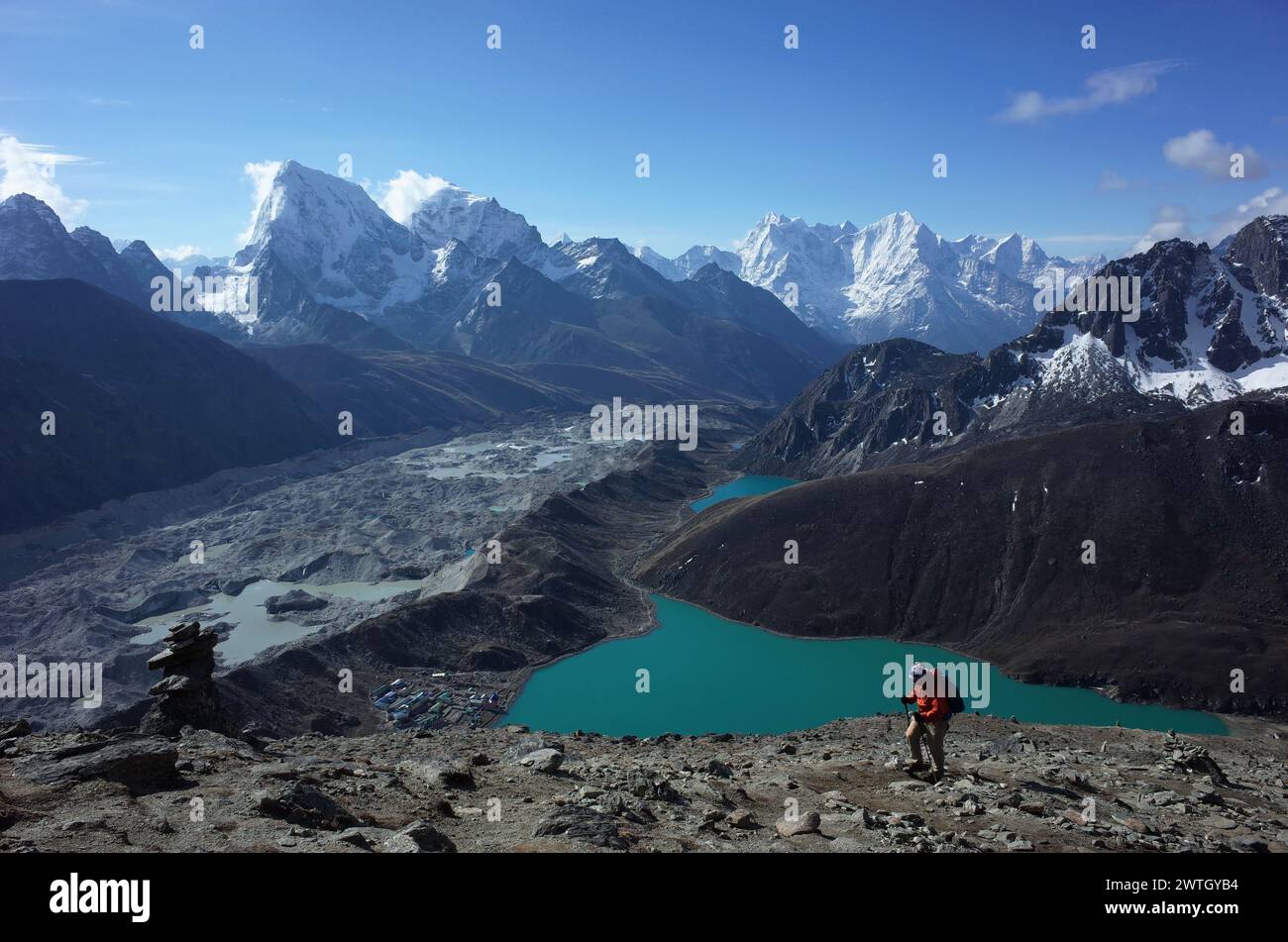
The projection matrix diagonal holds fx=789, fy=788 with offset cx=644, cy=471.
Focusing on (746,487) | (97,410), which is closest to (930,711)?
(746,487)

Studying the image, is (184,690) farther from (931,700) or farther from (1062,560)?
(1062,560)

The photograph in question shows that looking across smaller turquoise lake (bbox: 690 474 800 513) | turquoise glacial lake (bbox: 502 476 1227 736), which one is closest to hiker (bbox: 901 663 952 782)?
turquoise glacial lake (bbox: 502 476 1227 736)

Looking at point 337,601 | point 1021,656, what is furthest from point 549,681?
point 1021,656

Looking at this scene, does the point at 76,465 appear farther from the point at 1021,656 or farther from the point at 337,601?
the point at 1021,656

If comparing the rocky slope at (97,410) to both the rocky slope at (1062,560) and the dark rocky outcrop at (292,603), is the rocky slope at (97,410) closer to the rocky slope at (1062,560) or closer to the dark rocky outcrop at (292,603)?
the dark rocky outcrop at (292,603)

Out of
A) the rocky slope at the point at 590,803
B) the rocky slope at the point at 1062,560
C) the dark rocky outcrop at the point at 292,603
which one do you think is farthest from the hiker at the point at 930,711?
the dark rocky outcrop at the point at 292,603
